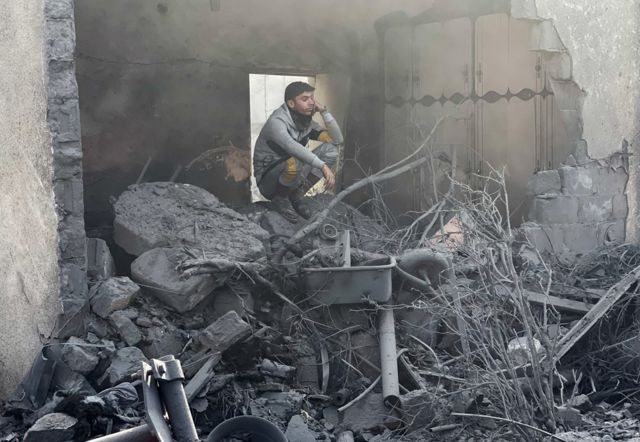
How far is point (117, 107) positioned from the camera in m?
9.84

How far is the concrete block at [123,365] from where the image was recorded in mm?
5758

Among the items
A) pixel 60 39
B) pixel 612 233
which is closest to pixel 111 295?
pixel 60 39

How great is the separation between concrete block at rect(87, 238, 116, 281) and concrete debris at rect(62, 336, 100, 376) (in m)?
0.75

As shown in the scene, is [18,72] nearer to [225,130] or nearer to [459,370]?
[459,370]

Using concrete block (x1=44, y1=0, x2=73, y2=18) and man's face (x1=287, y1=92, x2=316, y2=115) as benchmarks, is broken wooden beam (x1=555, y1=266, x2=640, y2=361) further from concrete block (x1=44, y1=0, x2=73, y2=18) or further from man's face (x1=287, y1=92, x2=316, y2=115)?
concrete block (x1=44, y1=0, x2=73, y2=18)

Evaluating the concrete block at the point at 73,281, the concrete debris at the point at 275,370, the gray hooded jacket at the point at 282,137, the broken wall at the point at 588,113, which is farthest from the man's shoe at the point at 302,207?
the concrete block at the point at 73,281

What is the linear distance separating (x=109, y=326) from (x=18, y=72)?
75.2 inches

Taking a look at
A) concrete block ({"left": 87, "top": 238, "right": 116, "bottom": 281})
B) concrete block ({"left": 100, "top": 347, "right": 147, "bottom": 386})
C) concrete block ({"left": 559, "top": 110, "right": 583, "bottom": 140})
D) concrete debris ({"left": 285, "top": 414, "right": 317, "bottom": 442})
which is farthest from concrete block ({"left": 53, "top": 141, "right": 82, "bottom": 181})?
concrete block ({"left": 559, "top": 110, "right": 583, "bottom": 140})

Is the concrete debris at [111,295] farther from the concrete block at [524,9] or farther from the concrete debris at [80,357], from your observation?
the concrete block at [524,9]

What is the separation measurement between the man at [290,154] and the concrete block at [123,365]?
10.3 ft

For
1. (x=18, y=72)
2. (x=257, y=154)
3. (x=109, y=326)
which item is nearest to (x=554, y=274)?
(x=257, y=154)

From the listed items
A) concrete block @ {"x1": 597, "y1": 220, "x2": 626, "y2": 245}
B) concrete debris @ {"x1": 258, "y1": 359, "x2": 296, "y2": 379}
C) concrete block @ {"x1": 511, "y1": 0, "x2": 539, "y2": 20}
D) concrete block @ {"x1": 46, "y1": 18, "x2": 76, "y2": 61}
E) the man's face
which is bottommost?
concrete debris @ {"x1": 258, "y1": 359, "x2": 296, "y2": 379}

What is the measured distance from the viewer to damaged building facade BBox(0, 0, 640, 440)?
610 centimetres

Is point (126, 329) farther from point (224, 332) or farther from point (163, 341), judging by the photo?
point (224, 332)
